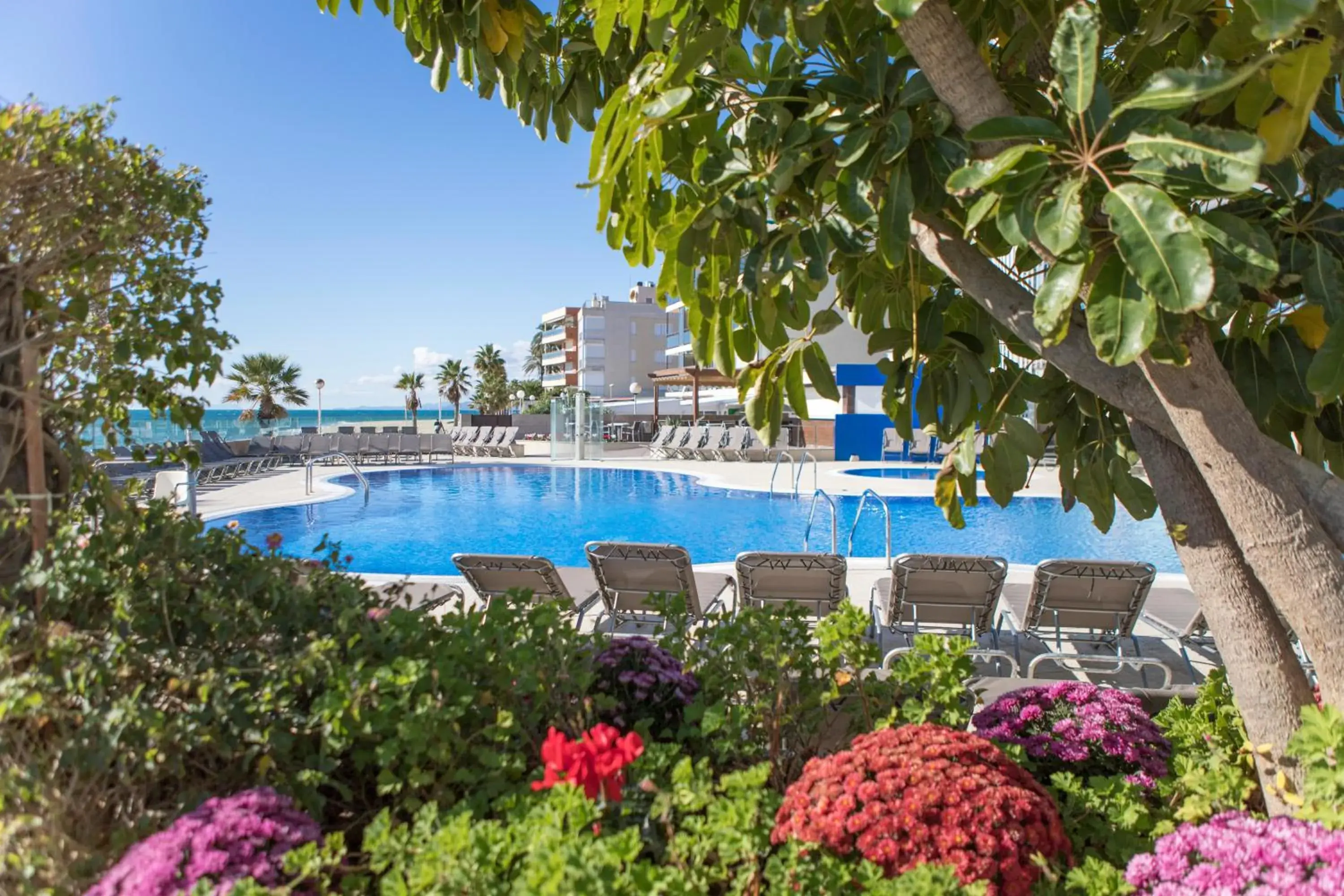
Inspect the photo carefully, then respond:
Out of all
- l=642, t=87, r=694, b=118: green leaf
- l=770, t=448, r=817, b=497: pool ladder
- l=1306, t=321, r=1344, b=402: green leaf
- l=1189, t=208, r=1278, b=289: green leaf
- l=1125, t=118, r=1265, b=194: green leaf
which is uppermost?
l=642, t=87, r=694, b=118: green leaf

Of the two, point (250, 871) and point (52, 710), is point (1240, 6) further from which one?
point (52, 710)

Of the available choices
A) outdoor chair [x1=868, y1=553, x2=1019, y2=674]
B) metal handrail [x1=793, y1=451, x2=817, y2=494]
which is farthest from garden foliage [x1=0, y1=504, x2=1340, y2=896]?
metal handrail [x1=793, y1=451, x2=817, y2=494]

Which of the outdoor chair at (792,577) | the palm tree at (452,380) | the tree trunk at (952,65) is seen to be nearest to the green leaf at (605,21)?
the tree trunk at (952,65)

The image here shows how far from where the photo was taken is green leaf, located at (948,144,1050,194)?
138cm

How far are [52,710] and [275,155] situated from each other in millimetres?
18068

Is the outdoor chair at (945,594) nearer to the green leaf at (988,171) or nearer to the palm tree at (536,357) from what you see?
the green leaf at (988,171)

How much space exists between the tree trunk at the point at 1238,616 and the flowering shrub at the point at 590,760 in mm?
1513

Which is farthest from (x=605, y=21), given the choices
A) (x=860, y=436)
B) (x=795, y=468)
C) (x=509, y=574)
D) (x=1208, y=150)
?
(x=860, y=436)

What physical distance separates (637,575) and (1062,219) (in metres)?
5.31

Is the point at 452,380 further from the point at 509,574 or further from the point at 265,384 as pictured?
the point at 509,574

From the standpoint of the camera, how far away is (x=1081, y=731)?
8.13 ft

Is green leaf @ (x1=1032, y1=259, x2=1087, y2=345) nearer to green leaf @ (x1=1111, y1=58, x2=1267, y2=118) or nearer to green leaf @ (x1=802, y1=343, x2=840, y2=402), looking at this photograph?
green leaf @ (x1=1111, y1=58, x2=1267, y2=118)

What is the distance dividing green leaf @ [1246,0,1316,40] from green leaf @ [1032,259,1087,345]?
1.31 ft

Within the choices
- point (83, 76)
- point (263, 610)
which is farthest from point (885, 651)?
point (83, 76)
